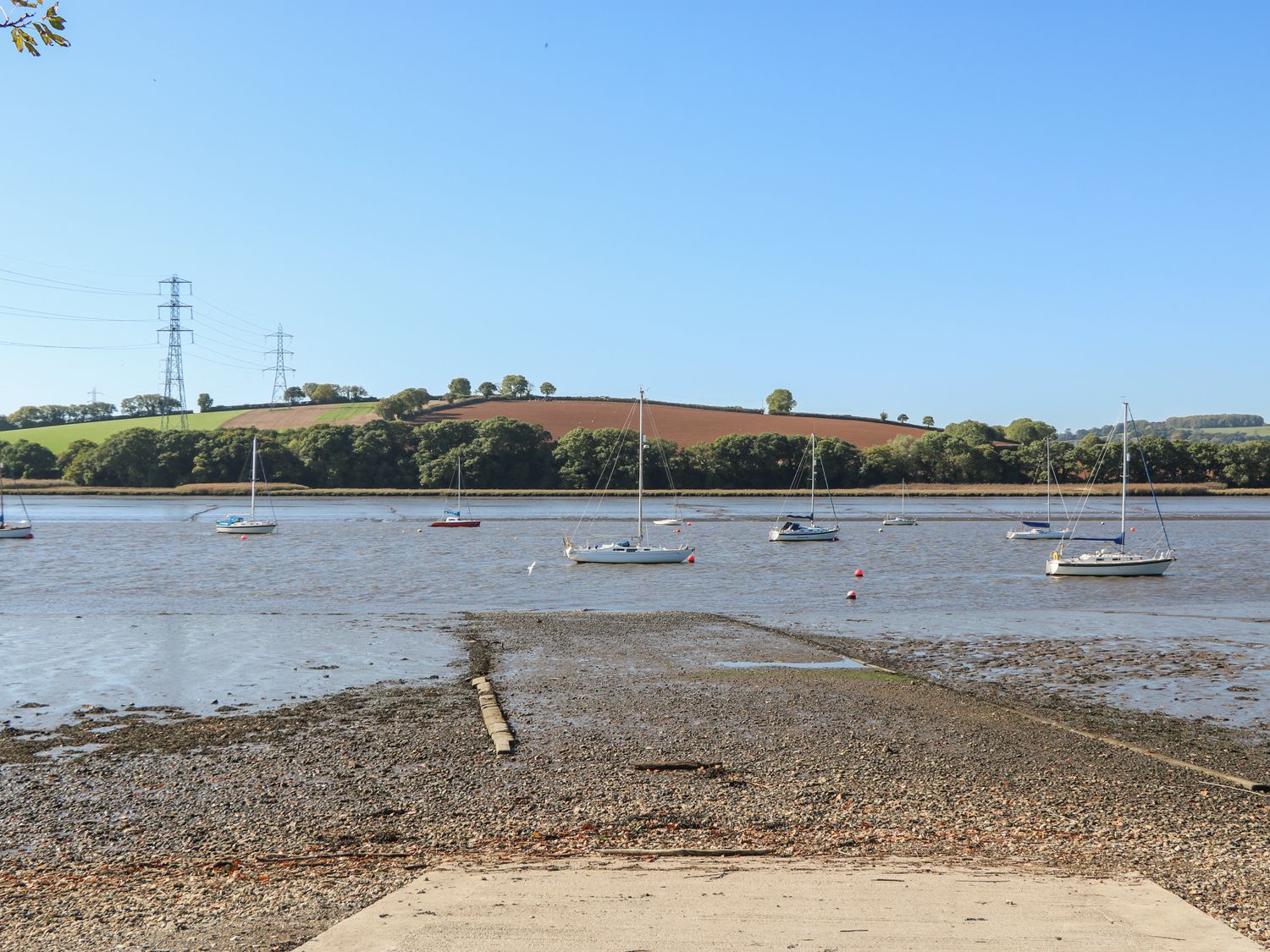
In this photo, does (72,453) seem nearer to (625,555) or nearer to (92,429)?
(92,429)

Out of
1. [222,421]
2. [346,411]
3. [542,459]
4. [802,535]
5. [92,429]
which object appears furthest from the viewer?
[346,411]

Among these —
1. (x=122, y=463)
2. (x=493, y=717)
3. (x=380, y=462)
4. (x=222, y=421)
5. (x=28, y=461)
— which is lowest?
(x=493, y=717)

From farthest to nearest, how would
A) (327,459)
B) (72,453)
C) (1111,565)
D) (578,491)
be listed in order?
(72,453), (327,459), (578,491), (1111,565)

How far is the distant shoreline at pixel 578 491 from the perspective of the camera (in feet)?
500

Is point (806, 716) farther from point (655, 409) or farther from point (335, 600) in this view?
point (655, 409)

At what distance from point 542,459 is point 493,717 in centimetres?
14656

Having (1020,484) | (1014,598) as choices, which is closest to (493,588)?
(1014,598)

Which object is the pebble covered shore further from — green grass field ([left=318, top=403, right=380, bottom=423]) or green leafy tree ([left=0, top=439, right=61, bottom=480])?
green leafy tree ([left=0, top=439, right=61, bottom=480])

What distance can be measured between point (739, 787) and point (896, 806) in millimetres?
1679

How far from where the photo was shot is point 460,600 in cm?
3981

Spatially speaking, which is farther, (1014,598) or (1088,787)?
(1014,598)

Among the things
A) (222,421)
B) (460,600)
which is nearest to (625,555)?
(460,600)

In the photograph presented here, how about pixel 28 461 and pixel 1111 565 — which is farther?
pixel 28 461

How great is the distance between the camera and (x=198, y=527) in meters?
93.2
